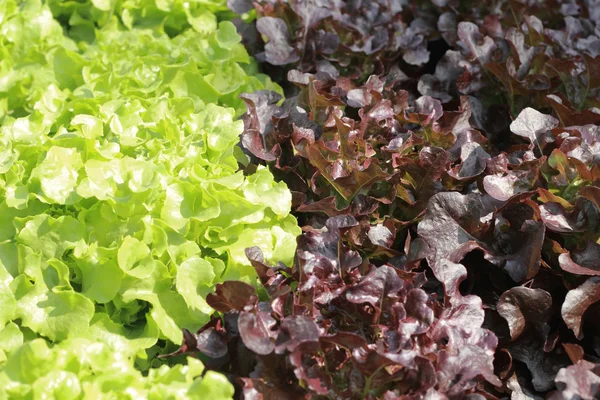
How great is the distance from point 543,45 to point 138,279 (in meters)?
2.10

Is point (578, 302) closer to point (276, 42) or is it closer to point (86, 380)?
point (86, 380)

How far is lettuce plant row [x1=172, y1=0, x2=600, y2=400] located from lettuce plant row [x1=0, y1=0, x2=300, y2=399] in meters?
0.15

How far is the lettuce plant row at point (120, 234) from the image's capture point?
1719 millimetres

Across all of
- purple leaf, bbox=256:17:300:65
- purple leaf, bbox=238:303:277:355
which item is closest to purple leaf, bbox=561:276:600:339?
purple leaf, bbox=238:303:277:355

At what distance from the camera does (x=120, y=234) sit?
2.15 m

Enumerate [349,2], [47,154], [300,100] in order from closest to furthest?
[47,154]
[300,100]
[349,2]

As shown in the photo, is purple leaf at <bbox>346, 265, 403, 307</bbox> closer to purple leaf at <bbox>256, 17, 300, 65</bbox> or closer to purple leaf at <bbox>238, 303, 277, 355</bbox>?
purple leaf at <bbox>238, 303, 277, 355</bbox>

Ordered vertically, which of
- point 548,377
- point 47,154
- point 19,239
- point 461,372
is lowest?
point 548,377

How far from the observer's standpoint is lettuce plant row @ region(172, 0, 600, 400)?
1811mm

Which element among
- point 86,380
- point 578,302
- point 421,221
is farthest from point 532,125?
point 86,380

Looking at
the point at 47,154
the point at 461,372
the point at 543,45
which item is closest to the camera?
the point at 461,372

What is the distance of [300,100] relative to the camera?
2.76m

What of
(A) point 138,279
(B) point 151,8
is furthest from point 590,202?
(B) point 151,8

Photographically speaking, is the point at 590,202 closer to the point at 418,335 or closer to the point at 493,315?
the point at 493,315
